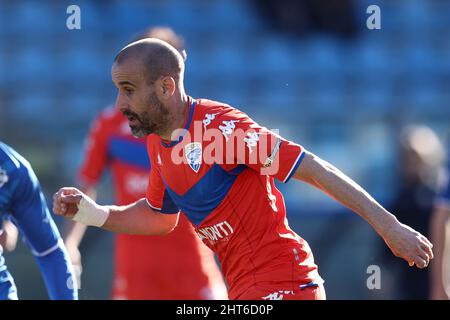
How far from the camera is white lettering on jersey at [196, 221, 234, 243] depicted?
3.94m

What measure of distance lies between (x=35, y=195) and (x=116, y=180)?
1.86 metres

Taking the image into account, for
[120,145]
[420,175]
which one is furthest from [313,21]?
[120,145]

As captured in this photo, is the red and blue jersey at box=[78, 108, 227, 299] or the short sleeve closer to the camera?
the short sleeve

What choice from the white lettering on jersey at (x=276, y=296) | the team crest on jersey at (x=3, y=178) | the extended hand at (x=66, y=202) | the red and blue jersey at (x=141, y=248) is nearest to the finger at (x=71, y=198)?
→ the extended hand at (x=66, y=202)

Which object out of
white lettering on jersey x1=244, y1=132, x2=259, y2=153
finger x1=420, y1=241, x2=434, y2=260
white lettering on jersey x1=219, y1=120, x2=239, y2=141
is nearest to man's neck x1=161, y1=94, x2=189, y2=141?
white lettering on jersey x1=219, y1=120, x2=239, y2=141

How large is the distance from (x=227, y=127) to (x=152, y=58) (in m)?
0.46

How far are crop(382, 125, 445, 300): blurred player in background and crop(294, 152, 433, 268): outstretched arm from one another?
363cm

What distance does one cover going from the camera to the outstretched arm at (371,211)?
140 inches

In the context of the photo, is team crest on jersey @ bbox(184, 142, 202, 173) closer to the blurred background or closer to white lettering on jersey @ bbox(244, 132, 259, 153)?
white lettering on jersey @ bbox(244, 132, 259, 153)

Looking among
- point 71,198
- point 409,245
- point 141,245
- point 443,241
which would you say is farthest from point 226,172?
point 141,245

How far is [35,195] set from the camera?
13.4 ft

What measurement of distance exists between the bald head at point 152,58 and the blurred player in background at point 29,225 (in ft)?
2.13

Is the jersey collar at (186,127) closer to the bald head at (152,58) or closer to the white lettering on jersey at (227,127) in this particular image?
the bald head at (152,58)

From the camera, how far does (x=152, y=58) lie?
3947mm
